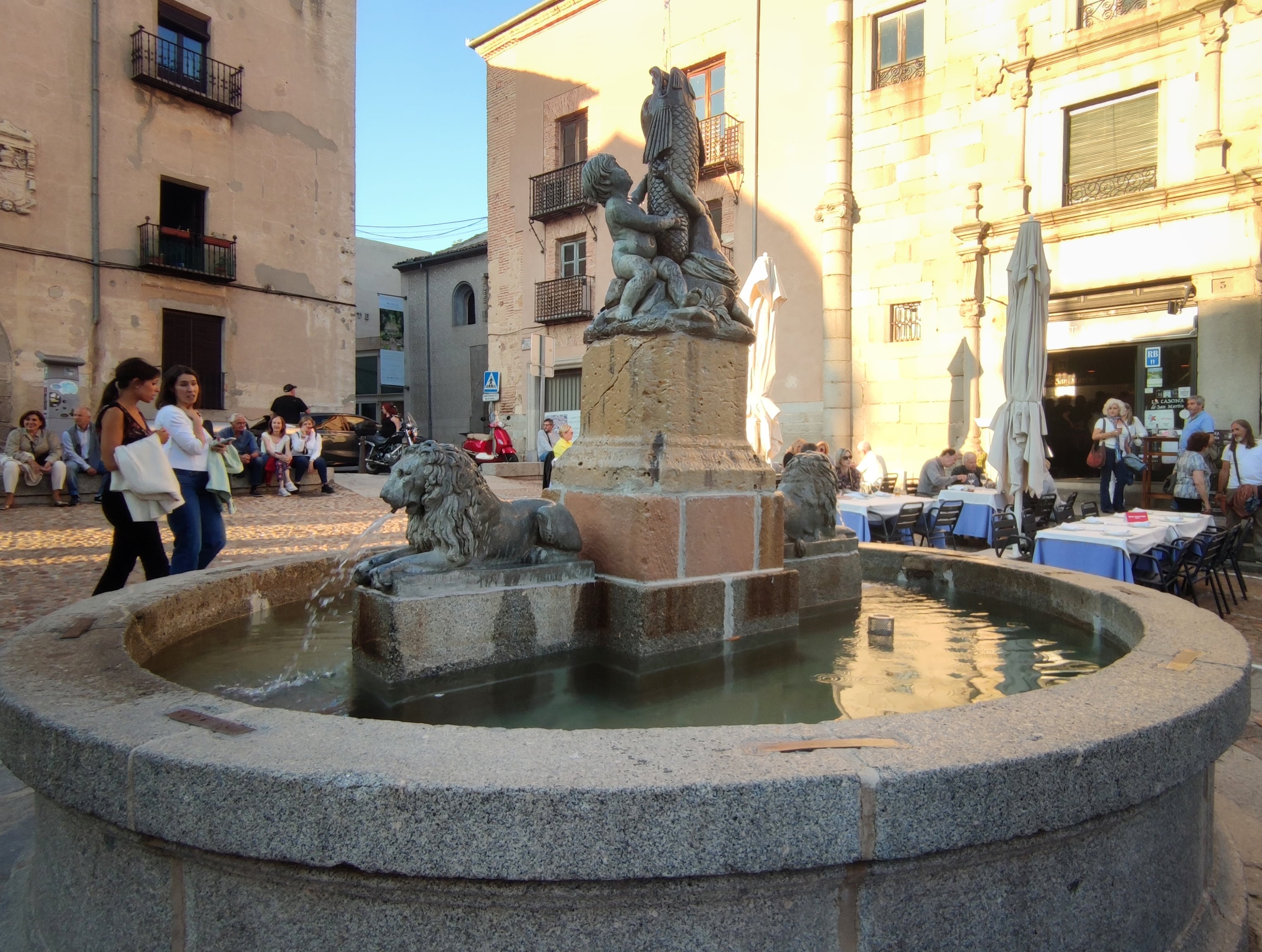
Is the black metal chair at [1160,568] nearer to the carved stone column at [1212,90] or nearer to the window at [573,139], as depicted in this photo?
the carved stone column at [1212,90]

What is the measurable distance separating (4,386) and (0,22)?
7151 mm

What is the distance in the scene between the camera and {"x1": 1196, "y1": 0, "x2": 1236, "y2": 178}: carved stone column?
37.1ft

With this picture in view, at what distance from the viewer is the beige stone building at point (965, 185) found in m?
11.4

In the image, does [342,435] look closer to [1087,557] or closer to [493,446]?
[493,446]

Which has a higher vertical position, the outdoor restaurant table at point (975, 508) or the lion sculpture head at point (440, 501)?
the lion sculpture head at point (440, 501)

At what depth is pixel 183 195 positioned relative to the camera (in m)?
19.4

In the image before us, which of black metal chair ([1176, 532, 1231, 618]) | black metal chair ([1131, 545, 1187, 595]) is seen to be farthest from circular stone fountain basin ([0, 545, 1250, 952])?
black metal chair ([1176, 532, 1231, 618])

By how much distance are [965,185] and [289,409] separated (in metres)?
13.3

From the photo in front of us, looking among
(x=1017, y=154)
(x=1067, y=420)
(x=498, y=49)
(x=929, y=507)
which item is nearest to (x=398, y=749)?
(x=929, y=507)

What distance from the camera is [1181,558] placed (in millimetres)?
6012

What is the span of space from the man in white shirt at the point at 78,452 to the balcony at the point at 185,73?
9.42 meters

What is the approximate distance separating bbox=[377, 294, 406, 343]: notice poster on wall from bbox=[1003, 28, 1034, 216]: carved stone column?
936 inches

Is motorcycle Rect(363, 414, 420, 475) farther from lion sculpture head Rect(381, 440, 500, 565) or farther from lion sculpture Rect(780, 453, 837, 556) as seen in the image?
lion sculpture head Rect(381, 440, 500, 565)

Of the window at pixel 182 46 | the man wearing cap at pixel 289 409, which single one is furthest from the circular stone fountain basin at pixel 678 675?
the window at pixel 182 46
